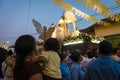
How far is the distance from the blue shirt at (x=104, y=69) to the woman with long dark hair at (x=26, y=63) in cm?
123

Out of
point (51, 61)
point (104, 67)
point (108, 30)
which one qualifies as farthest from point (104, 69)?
point (108, 30)

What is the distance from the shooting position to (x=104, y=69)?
3.98 meters

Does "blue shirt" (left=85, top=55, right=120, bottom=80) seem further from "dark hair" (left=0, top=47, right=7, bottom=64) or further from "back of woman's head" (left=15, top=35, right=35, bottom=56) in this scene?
"dark hair" (left=0, top=47, right=7, bottom=64)

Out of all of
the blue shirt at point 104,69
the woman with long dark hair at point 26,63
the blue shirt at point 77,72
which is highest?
the woman with long dark hair at point 26,63

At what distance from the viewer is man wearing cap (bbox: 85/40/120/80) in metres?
3.97

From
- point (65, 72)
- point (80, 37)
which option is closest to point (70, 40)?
point (80, 37)

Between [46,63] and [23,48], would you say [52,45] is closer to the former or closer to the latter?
[46,63]

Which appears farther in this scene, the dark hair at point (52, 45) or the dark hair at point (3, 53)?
the dark hair at point (3, 53)

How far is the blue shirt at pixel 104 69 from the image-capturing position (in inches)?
156

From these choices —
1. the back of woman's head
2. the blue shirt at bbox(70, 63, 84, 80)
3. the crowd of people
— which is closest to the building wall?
the blue shirt at bbox(70, 63, 84, 80)

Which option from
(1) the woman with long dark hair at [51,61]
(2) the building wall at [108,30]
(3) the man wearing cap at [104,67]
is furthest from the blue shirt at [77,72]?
(2) the building wall at [108,30]

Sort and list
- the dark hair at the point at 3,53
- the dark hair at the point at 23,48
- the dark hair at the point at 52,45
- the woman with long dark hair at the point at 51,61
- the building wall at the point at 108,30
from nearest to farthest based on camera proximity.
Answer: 1. the dark hair at the point at 23,48
2. the woman with long dark hair at the point at 51,61
3. the dark hair at the point at 52,45
4. the dark hair at the point at 3,53
5. the building wall at the point at 108,30

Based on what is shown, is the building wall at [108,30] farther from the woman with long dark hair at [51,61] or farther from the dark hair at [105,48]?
the dark hair at [105,48]

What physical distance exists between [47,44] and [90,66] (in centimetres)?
102
